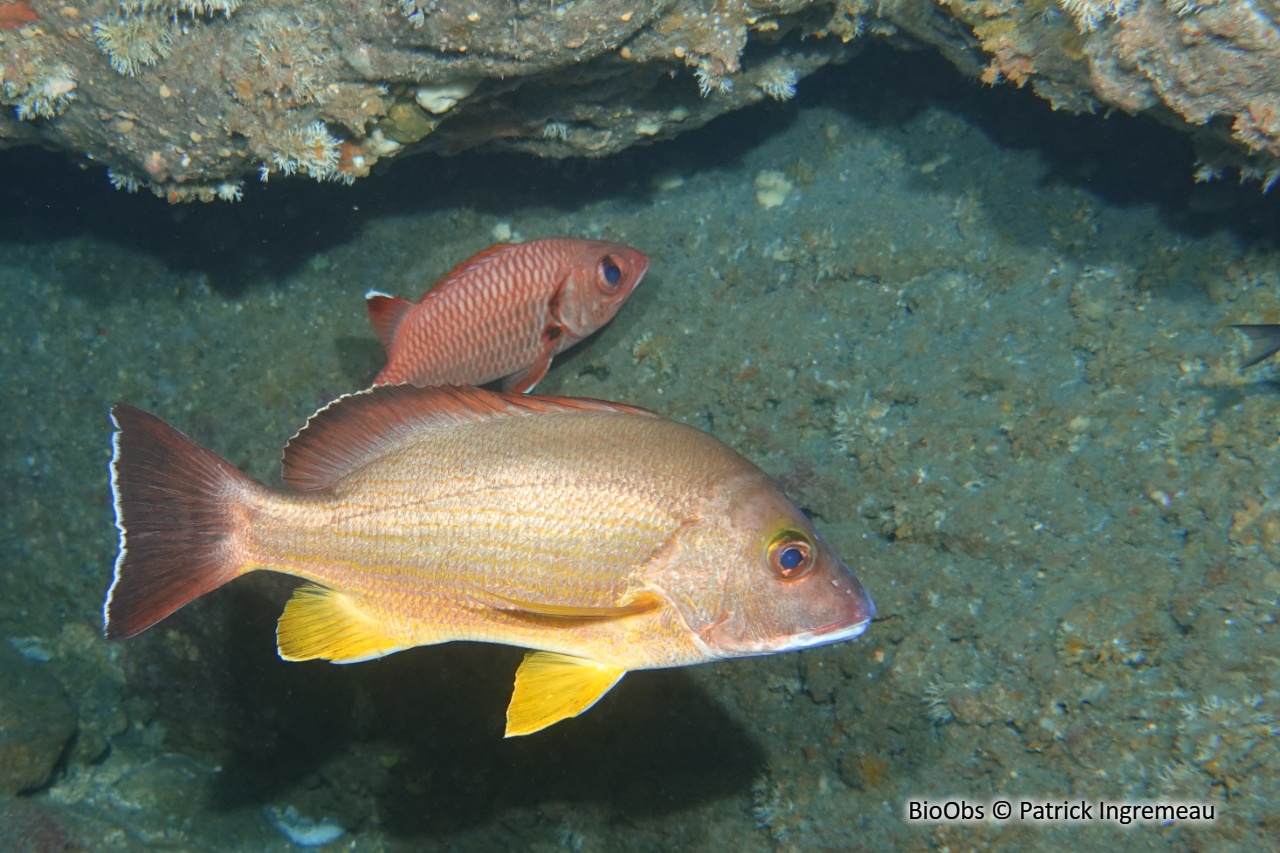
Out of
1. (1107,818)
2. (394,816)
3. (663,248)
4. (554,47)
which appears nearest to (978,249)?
(663,248)

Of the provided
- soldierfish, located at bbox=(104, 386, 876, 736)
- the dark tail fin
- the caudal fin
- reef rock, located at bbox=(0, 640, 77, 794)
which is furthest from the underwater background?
the caudal fin

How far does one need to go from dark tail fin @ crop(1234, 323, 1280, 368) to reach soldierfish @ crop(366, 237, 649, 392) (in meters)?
2.79

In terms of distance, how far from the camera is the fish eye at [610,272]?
364 cm

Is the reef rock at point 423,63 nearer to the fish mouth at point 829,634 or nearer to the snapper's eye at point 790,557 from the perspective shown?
the snapper's eye at point 790,557

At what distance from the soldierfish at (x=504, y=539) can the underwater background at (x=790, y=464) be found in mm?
1453

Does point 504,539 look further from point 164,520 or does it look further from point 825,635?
point 164,520

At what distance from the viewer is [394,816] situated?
4301 mm

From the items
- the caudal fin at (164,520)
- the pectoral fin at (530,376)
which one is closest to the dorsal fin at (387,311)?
the pectoral fin at (530,376)

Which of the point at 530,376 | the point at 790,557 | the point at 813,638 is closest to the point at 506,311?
the point at 530,376

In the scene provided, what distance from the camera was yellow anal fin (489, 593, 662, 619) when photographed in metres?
2.17

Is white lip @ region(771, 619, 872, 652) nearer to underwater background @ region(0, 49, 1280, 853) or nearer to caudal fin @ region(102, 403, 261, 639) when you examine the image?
underwater background @ region(0, 49, 1280, 853)

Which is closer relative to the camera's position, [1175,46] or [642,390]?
[1175,46]

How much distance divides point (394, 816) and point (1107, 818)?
3.81 metres

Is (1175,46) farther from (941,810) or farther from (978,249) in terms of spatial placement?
(941,810)
